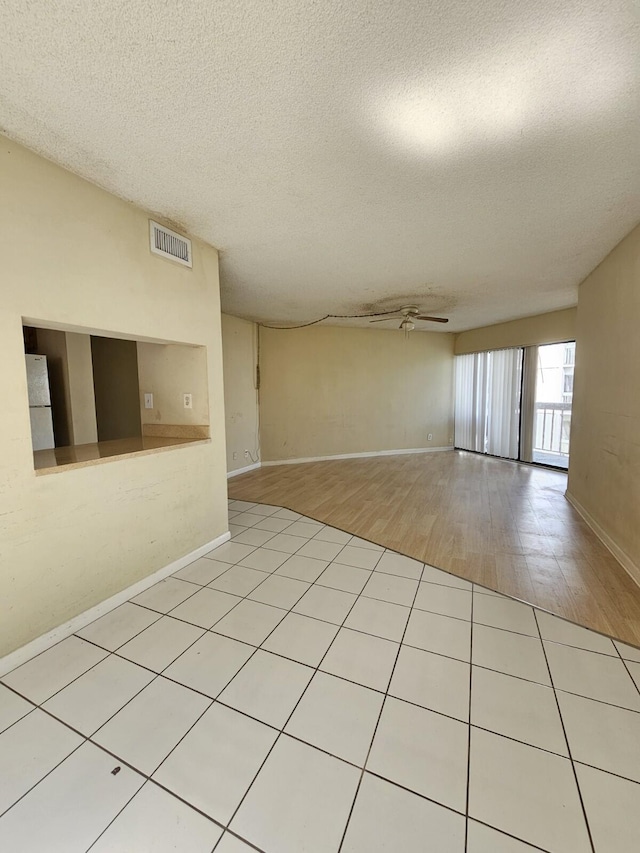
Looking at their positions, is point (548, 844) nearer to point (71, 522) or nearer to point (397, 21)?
point (71, 522)

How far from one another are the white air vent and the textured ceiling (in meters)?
0.10

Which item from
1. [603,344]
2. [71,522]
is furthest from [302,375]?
[71,522]

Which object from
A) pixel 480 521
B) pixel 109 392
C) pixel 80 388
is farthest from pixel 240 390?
pixel 480 521

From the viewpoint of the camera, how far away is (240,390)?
5535mm

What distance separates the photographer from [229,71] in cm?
128

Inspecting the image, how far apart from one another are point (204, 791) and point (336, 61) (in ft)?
8.38

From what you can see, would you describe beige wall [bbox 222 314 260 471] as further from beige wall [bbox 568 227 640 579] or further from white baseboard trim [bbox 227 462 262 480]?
beige wall [bbox 568 227 640 579]

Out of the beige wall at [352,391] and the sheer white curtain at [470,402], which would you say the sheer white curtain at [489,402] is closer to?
the sheer white curtain at [470,402]

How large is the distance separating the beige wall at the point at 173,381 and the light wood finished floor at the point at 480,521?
1.70m

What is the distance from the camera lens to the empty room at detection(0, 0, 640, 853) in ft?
3.63

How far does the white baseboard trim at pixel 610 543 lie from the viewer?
2.41 m

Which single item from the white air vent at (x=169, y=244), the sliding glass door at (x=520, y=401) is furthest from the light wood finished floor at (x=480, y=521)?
the white air vent at (x=169, y=244)

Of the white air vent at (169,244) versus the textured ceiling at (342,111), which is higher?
the textured ceiling at (342,111)

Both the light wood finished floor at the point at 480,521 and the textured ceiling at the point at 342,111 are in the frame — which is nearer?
the textured ceiling at the point at 342,111
